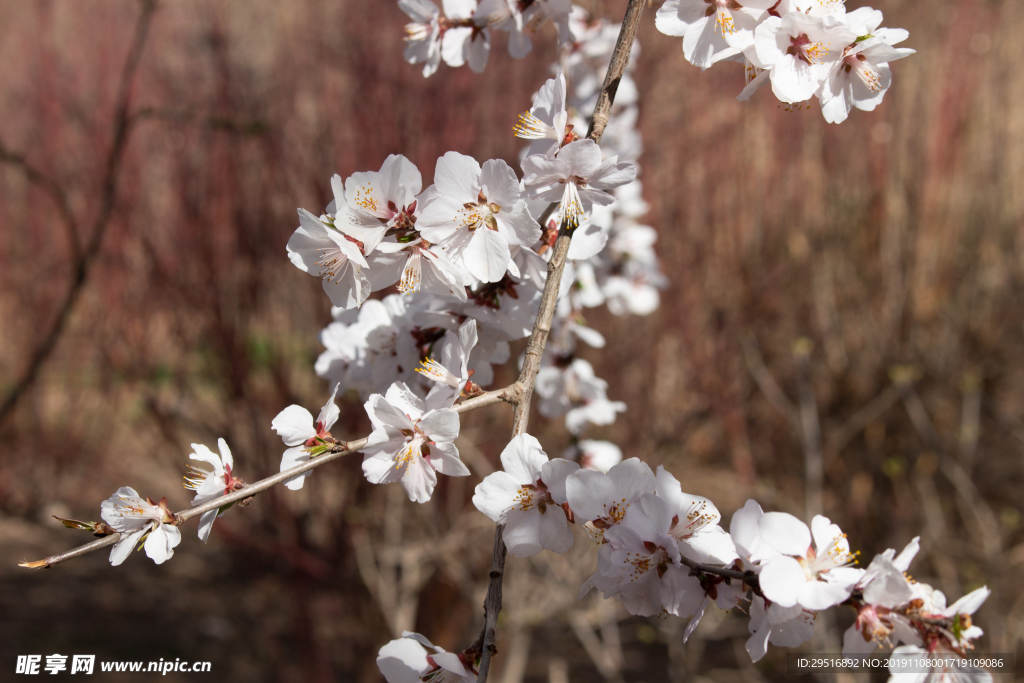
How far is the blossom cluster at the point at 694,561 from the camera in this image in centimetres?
88

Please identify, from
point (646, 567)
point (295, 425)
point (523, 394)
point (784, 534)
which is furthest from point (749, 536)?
point (295, 425)

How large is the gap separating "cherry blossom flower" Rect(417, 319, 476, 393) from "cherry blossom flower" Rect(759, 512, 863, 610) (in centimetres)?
49

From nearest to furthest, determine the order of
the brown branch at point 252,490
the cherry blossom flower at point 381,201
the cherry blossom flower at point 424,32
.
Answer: the brown branch at point 252,490
the cherry blossom flower at point 381,201
the cherry blossom flower at point 424,32

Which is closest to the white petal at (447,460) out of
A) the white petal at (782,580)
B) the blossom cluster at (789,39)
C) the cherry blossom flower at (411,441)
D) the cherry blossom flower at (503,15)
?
the cherry blossom flower at (411,441)

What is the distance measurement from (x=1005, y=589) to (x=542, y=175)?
13.4ft

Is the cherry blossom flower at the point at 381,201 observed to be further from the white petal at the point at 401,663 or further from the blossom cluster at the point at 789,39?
the white petal at the point at 401,663

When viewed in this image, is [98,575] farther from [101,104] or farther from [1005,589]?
[1005,589]

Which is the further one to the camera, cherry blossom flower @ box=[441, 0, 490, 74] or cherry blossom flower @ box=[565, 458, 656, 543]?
cherry blossom flower @ box=[441, 0, 490, 74]

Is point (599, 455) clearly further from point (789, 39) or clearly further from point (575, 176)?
point (789, 39)

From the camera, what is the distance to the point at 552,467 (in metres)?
0.91

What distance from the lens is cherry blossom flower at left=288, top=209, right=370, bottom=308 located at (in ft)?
2.92

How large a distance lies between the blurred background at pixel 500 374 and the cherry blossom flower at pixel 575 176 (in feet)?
6.63

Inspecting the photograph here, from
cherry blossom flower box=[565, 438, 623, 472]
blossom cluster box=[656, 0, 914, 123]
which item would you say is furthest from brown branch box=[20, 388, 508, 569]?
cherry blossom flower box=[565, 438, 623, 472]

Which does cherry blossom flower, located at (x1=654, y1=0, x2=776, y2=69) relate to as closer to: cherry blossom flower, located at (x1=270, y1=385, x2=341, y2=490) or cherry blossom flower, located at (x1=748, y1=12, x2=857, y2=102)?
cherry blossom flower, located at (x1=748, y1=12, x2=857, y2=102)
